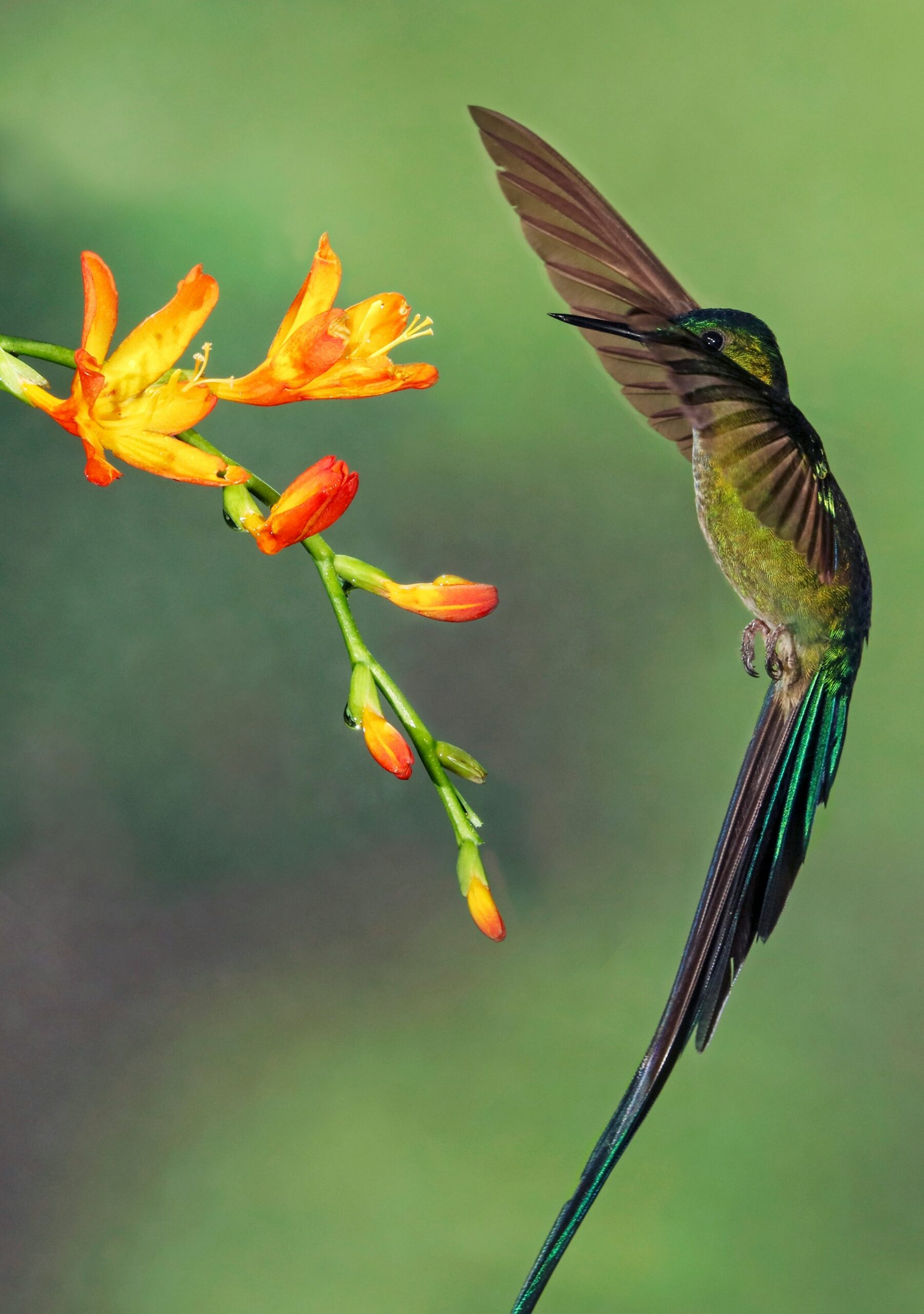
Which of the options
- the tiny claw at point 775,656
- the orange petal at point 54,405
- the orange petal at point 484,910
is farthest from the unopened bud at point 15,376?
the tiny claw at point 775,656

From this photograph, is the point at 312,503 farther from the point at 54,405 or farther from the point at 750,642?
the point at 750,642

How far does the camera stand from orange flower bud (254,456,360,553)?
363 millimetres

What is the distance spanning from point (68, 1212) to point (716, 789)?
0.65m

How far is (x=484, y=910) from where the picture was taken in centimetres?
42

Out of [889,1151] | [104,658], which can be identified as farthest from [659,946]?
[104,658]

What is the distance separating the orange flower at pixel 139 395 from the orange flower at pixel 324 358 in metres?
0.03

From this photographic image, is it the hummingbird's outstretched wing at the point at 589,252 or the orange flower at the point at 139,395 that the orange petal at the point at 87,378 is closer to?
the orange flower at the point at 139,395

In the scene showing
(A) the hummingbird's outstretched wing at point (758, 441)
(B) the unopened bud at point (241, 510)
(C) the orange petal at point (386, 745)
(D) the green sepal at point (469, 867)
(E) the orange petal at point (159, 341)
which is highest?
(A) the hummingbird's outstretched wing at point (758, 441)

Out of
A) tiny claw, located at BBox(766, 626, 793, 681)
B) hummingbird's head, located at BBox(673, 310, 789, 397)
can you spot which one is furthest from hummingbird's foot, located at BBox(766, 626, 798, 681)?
hummingbird's head, located at BBox(673, 310, 789, 397)

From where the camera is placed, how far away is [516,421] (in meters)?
1.03

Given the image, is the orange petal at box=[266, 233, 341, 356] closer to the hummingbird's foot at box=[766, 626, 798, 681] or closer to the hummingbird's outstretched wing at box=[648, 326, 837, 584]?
the hummingbird's outstretched wing at box=[648, 326, 837, 584]

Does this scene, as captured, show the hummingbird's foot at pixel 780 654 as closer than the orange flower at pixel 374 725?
No

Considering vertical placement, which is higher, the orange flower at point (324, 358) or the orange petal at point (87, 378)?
the orange flower at point (324, 358)

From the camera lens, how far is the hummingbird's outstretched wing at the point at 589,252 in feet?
1.69
